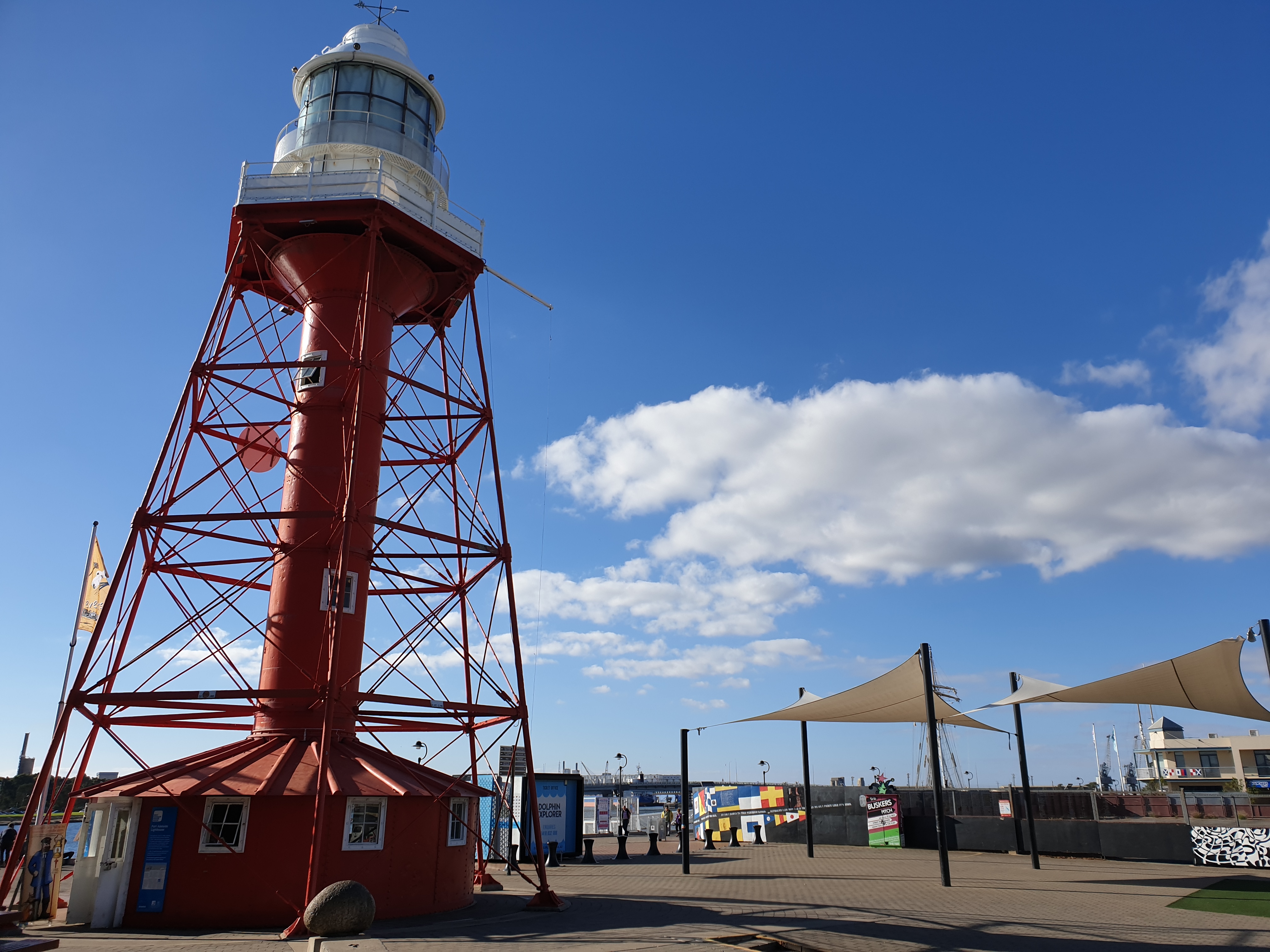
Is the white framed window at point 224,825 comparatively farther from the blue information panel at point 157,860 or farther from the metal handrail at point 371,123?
the metal handrail at point 371,123

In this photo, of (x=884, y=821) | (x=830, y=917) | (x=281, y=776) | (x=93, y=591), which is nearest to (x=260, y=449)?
(x=93, y=591)

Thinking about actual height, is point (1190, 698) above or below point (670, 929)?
above

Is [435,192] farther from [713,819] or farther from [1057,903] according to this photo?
[713,819]

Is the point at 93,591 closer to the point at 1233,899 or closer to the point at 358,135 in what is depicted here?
the point at 358,135

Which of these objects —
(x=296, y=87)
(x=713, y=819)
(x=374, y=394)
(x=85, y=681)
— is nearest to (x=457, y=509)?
(x=374, y=394)

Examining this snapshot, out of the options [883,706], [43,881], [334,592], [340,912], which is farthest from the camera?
[883,706]

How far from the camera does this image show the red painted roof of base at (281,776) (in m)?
13.6

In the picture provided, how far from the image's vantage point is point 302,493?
16938mm

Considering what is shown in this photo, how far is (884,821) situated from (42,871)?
27.7 metres

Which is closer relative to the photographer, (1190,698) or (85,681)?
(85,681)

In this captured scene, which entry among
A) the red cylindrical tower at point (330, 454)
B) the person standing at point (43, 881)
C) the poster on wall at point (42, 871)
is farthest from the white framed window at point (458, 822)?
the person standing at point (43, 881)

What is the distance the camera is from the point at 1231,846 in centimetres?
2284

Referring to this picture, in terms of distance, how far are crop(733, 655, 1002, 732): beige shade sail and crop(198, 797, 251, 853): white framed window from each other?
47.1 feet

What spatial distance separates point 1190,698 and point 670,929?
1487 cm
